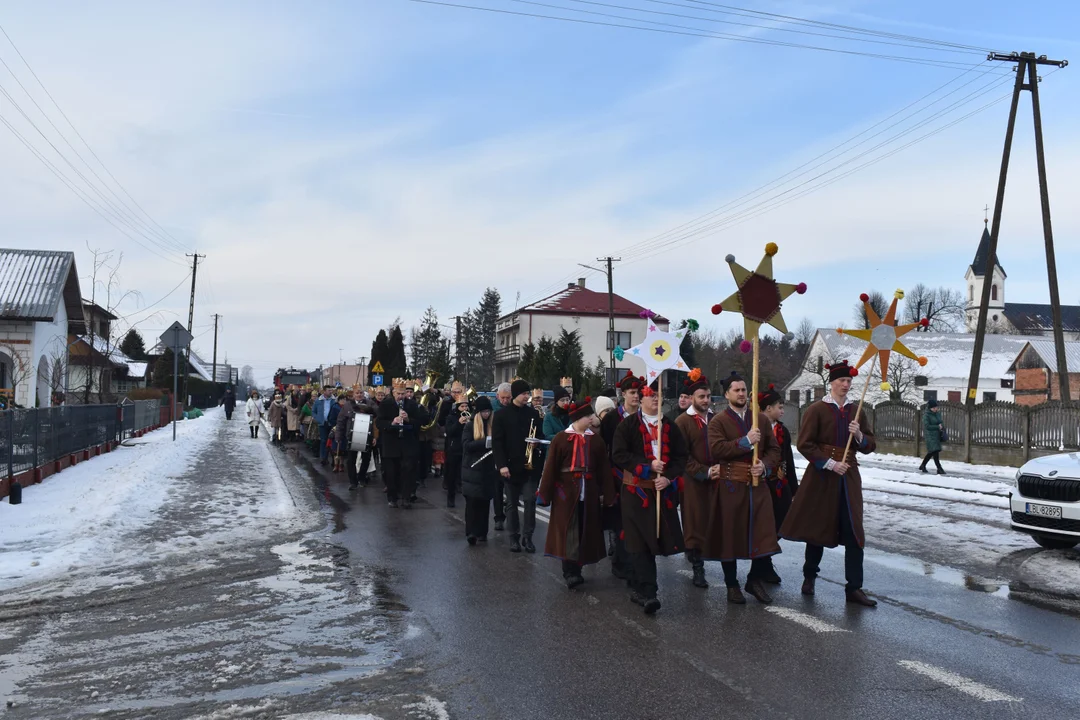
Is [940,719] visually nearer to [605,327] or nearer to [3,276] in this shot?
[3,276]

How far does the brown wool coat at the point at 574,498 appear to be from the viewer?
8.48 m

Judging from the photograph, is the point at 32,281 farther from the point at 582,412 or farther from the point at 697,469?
the point at 697,469

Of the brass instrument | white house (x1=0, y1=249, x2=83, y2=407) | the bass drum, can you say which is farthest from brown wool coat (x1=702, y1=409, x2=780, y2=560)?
white house (x1=0, y1=249, x2=83, y2=407)

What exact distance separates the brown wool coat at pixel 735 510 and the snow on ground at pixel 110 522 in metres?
5.25

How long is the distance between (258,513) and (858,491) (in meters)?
8.70

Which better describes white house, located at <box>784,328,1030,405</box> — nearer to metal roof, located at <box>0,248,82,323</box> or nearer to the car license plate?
metal roof, located at <box>0,248,82,323</box>

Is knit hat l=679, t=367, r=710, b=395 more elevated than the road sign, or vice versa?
the road sign

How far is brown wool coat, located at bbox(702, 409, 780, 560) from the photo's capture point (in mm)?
7730

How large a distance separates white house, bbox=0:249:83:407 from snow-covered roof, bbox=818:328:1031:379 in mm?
54265

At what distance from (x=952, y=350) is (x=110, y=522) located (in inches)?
2946

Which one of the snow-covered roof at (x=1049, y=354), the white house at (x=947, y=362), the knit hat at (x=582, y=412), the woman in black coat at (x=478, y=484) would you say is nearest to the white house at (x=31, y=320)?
the woman in black coat at (x=478, y=484)

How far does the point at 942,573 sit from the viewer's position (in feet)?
29.9

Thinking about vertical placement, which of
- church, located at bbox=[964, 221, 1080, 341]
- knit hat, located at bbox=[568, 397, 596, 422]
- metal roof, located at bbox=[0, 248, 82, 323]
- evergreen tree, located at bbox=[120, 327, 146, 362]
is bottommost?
knit hat, located at bbox=[568, 397, 596, 422]

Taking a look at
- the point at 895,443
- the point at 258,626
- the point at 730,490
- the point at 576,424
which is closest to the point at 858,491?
the point at 730,490
